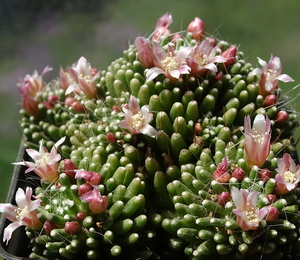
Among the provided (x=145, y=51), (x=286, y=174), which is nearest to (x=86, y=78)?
(x=145, y=51)

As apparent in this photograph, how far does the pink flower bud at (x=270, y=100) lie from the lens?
1.36m

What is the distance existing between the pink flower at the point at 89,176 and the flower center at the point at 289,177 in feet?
1.60

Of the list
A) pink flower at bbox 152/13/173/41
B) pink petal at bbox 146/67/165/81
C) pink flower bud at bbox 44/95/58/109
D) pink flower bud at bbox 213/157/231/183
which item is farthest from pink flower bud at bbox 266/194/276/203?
pink flower bud at bbox 44/95/58/109

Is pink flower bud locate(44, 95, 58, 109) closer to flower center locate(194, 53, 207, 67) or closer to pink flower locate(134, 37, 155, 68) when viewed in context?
pink flower locate(134, 37, 155, 68)

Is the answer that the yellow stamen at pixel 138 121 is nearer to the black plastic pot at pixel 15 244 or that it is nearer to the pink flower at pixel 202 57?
the pink flower at pixel 202 57

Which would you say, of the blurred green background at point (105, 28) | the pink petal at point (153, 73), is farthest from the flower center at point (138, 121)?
the blurred green background at point (105, 28)

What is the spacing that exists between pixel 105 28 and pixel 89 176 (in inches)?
76.9

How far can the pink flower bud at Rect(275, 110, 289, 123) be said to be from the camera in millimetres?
1354

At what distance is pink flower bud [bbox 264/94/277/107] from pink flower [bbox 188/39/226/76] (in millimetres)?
203

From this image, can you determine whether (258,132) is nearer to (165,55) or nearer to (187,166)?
(187,166)

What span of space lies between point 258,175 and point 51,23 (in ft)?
7.02

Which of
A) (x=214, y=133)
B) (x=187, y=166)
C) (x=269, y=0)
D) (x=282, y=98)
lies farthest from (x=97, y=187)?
(x=269, y=0)

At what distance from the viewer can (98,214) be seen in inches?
44.6

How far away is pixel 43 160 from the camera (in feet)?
4.14
